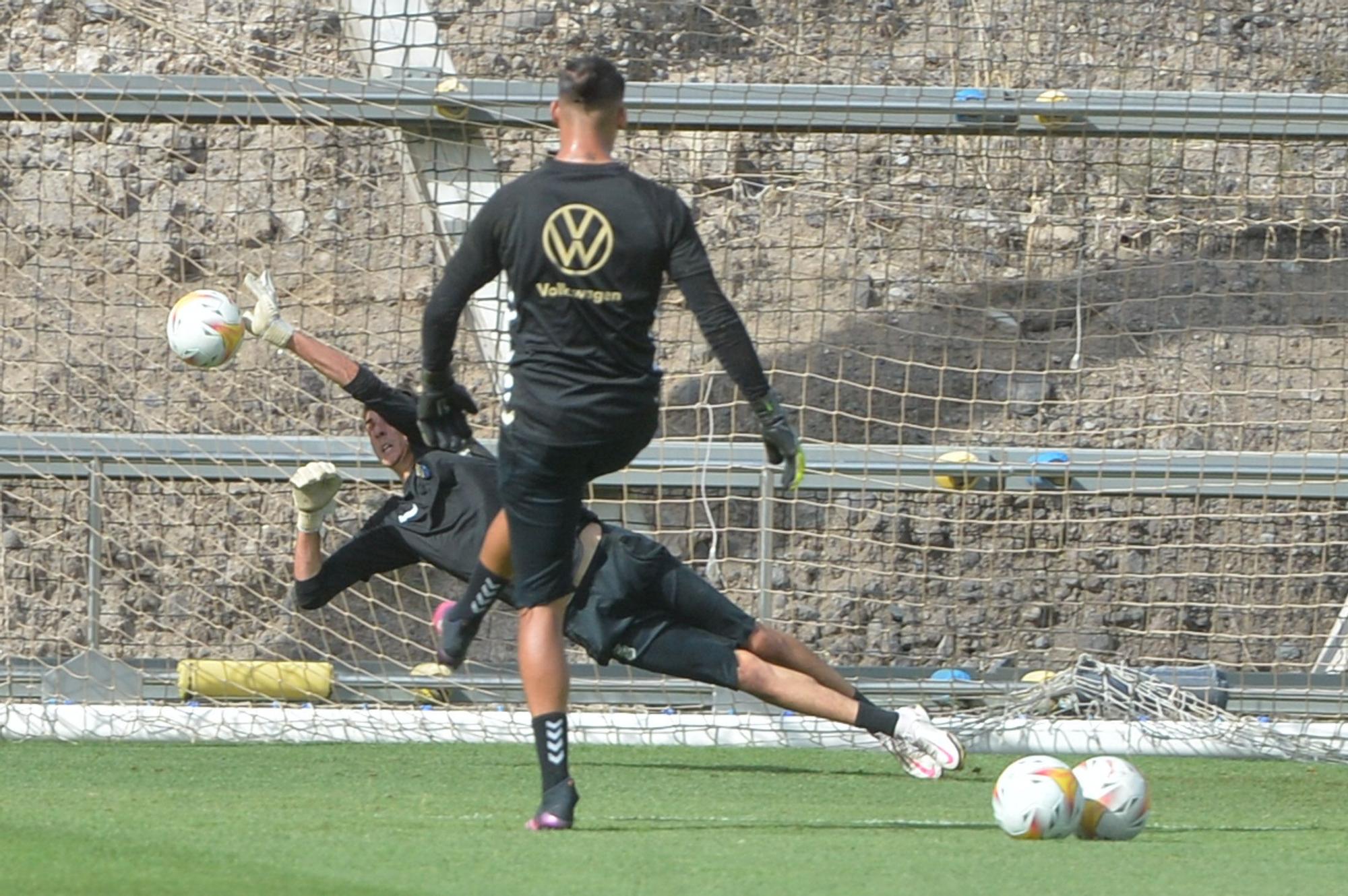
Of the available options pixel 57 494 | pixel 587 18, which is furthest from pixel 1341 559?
pixel 57 494

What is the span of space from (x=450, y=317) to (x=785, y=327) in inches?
214

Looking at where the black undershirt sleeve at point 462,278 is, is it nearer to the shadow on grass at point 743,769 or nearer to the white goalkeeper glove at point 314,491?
the white goalkeeper glove at point 314,491

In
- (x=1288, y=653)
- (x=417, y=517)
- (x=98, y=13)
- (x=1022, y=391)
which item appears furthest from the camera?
(x=98, y=13)

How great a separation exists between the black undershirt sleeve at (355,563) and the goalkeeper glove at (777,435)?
2.46 meters

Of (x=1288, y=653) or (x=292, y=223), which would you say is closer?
(x=1288, y=653)

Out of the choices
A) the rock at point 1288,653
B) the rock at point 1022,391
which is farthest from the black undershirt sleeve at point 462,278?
the rock at point 1288,653

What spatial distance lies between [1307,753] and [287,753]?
A: 368cm

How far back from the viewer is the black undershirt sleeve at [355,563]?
285 inches

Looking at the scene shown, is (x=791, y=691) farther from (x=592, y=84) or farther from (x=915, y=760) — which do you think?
(x=592, y=84)

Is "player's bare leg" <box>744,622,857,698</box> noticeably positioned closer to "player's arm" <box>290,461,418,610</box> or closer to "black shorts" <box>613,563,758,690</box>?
"black shorts" <box>613,563,758,690</box>

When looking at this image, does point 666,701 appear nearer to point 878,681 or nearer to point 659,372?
point 878,681

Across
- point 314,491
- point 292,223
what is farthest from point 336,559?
point 292,223

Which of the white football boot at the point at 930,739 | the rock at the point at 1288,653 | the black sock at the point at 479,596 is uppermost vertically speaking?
the black sock at the point at 479,596

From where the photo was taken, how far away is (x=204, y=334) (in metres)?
7.04
